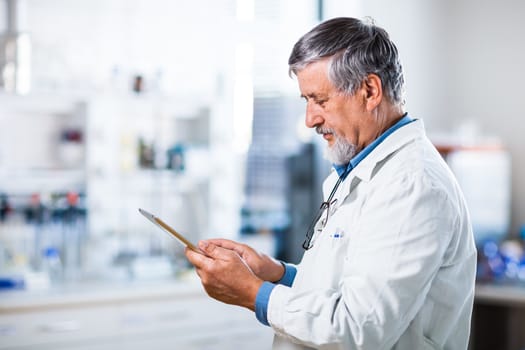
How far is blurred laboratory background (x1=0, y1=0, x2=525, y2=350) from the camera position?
123 inches

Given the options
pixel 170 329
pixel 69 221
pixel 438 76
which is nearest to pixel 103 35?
pixel 69 221

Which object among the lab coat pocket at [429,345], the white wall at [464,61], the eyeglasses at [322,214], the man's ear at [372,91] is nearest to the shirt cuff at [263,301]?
the eyeglasses at [322,214]

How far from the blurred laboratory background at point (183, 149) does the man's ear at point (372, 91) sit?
1.97 meters

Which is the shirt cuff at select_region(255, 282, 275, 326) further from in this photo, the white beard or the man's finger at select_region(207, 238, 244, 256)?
the white beard

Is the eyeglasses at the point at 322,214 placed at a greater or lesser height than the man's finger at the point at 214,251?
greater

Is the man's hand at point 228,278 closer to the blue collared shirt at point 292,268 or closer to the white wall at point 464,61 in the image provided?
the blue collared shirt at point 292,268

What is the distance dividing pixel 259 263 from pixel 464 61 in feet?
9.79

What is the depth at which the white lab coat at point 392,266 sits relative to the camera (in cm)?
122

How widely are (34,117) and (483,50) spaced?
2.66m

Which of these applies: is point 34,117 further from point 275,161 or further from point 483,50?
point 483,50

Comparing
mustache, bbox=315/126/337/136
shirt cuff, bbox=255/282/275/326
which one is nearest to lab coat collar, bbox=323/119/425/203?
mustache, bbox=315/126/337/136

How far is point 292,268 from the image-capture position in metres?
1.70

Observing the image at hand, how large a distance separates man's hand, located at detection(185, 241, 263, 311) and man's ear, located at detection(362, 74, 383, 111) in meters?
0.44

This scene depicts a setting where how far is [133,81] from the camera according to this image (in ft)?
11.3
